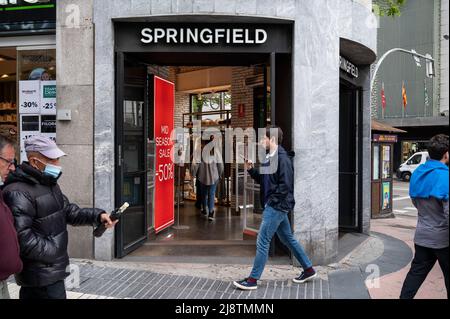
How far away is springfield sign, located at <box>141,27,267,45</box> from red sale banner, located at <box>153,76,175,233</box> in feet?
4.73

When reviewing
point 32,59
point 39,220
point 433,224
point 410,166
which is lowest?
point 410,166

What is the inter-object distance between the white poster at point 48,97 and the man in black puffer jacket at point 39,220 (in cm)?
411

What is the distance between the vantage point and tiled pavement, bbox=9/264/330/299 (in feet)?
16.9

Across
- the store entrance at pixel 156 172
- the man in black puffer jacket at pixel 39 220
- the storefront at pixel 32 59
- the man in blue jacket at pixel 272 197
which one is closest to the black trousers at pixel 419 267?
the man in blue jacket at pixel 272 197

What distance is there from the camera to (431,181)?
13.6 ft

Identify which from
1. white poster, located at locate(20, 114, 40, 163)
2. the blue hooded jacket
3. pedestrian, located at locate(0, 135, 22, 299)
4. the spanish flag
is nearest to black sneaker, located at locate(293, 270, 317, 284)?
the blue hooded jacket

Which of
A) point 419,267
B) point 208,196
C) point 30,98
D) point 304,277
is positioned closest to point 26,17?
point 30,98

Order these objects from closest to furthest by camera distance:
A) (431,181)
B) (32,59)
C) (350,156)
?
1. (431,181)
2. (32,59)
3. (350,156)

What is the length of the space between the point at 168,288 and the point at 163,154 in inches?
139

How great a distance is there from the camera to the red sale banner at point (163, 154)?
8188mm

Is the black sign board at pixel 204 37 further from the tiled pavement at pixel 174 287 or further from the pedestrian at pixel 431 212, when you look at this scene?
the tiled pavement at pixel 174 287

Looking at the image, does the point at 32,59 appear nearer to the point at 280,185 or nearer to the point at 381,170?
the point at 280,185
